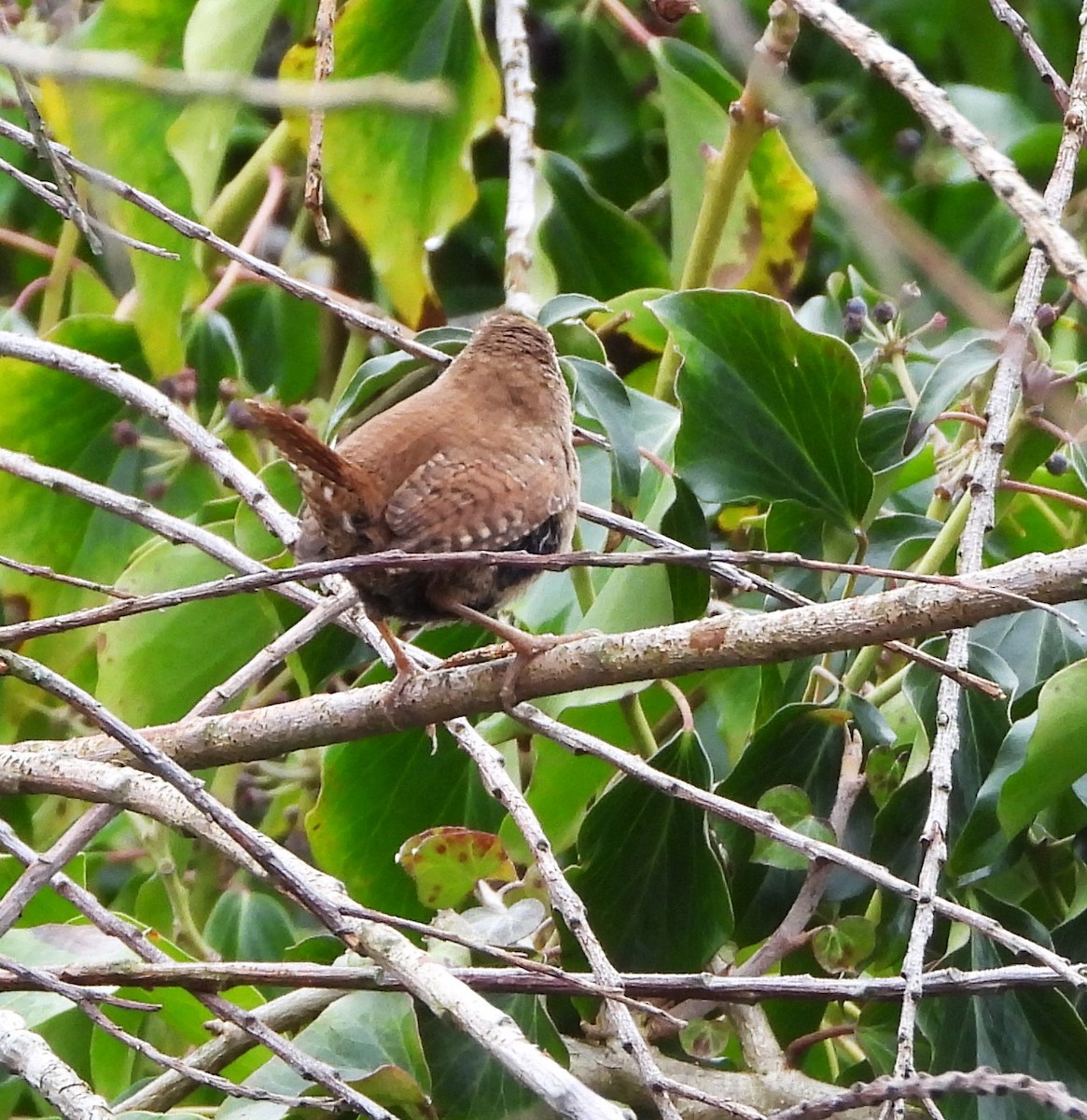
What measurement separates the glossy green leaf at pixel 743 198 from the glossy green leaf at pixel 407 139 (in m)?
0.43

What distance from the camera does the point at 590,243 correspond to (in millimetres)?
3285

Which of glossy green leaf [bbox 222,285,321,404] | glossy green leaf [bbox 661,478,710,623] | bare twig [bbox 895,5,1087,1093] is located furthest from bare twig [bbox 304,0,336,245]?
glossy green leaf [bbox 222,285,321,404]

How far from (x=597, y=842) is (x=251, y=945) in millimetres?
904

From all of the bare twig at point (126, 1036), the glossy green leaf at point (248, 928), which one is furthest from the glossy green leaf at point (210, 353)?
the bare twig at point (126, 1036)

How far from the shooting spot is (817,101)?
13.4ft

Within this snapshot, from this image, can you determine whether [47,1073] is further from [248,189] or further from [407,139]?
[248,189]

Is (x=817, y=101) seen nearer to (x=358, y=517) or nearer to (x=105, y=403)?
(x=105, y=403)

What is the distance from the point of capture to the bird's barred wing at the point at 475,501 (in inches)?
86.7

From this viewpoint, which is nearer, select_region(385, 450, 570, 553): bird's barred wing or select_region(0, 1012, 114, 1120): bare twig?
select_region(0, 1012, 114, 1120): bare twig

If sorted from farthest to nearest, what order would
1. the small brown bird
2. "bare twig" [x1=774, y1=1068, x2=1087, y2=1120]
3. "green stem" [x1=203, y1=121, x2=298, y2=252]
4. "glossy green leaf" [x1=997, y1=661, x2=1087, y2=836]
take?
1. "green stem" [x1=203, y1=121, x2=298, y2=252]
2. the small brown bird
3. "glossy green leaf" [x1=997, y1=661, x2=1087, y2=836]
4. "bare twig" [x1=774, y1=1068, x2=1087, y2=1120]

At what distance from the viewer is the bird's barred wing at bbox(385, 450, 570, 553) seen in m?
2.20

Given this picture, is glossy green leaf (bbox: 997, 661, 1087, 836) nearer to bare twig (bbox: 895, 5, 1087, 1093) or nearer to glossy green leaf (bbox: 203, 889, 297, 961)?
bare twig (bbox: 895, 5, 1087, 1093)

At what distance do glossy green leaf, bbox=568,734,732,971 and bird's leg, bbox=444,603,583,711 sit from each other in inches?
9.3

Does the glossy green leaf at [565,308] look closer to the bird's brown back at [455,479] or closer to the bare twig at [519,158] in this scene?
the bird's brown back at [455,479]
